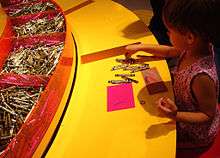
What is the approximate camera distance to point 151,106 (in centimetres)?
171

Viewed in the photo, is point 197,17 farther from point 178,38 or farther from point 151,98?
point 151,98

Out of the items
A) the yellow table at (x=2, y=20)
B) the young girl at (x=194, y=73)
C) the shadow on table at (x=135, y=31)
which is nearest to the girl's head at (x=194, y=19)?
the young girl at (x=194, y=73)

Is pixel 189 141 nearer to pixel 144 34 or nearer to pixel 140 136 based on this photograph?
pixel 140 136

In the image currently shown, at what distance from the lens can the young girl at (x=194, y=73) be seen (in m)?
1.62

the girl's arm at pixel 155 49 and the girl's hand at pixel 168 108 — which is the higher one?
the girl's arm at pixel 155 49

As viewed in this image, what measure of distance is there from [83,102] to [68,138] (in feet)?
0.95

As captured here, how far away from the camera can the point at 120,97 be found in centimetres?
180

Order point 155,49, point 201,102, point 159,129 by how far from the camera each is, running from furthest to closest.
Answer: point 155,49
point 201,102
point 159,129

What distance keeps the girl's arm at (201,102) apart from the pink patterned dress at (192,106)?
55mm

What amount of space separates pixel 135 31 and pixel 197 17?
3.12ft

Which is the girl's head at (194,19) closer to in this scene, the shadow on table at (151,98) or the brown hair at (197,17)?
the brown hair at (197,17)

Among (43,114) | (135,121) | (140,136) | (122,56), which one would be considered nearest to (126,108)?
(135,121)

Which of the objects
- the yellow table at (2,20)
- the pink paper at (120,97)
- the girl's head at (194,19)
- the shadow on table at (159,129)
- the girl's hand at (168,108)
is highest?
the yellow table at (2,20)

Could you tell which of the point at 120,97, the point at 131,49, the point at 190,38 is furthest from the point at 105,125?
the point at 131,49
